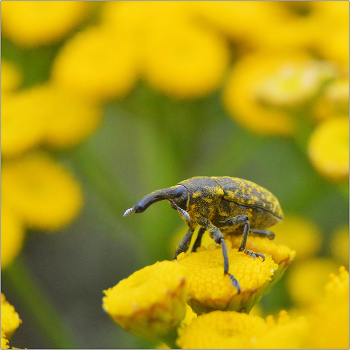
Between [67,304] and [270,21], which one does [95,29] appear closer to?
[270,21]

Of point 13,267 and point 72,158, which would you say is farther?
point 72,158

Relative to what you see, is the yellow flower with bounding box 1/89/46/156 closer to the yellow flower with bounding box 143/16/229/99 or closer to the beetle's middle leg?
the yellow flower with bounding box 143/16/229/99

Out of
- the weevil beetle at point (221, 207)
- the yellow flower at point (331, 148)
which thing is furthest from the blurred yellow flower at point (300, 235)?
the weevil beetle at point (221, 207)

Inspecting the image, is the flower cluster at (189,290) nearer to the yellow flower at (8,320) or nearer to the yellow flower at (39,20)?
the yellow flower at (8,320)

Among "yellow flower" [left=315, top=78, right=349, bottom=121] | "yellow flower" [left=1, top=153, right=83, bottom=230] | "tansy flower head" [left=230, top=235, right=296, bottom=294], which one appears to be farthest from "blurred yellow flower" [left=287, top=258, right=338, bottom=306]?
"yellow flower" [left=1, top=153, right=83, bottom=230]

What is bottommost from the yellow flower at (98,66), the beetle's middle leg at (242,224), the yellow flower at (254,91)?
the beetle's middle leg at (242,224)

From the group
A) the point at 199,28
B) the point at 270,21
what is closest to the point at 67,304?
the point at 199,28

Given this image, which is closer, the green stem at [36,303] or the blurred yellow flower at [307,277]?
the green stem at [36,303]
